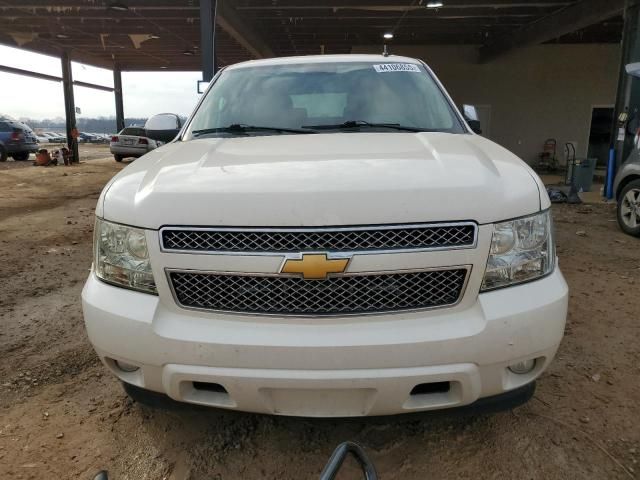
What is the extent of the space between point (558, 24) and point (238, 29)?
8254mm

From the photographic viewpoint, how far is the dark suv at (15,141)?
68.1 feet

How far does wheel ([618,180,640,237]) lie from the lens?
639cm

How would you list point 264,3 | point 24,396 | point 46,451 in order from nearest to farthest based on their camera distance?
point 46,451
point 24,396
point 264,3

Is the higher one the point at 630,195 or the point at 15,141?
the point at 630,195

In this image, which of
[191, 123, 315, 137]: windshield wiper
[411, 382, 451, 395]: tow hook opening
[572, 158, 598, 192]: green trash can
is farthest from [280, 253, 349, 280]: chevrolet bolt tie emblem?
[572, 158, 598, 192]: green trash can

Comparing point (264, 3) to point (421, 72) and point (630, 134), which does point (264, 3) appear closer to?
point (630, 134)

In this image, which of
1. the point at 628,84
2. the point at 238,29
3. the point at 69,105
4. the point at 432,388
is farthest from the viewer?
the point at 69,105

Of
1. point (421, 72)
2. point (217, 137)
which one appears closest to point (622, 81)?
point (421, 72)

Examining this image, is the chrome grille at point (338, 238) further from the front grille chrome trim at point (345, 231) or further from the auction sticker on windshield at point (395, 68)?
the auction sticker on windshield at point (395, 68)

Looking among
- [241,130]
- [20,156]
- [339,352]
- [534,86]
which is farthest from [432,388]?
[20,156]

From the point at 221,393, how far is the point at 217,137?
5.20 ft

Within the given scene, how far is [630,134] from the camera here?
31.4ft

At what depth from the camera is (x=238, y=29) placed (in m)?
12.7

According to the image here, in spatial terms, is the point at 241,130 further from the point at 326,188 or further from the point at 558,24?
the point at 558,24
